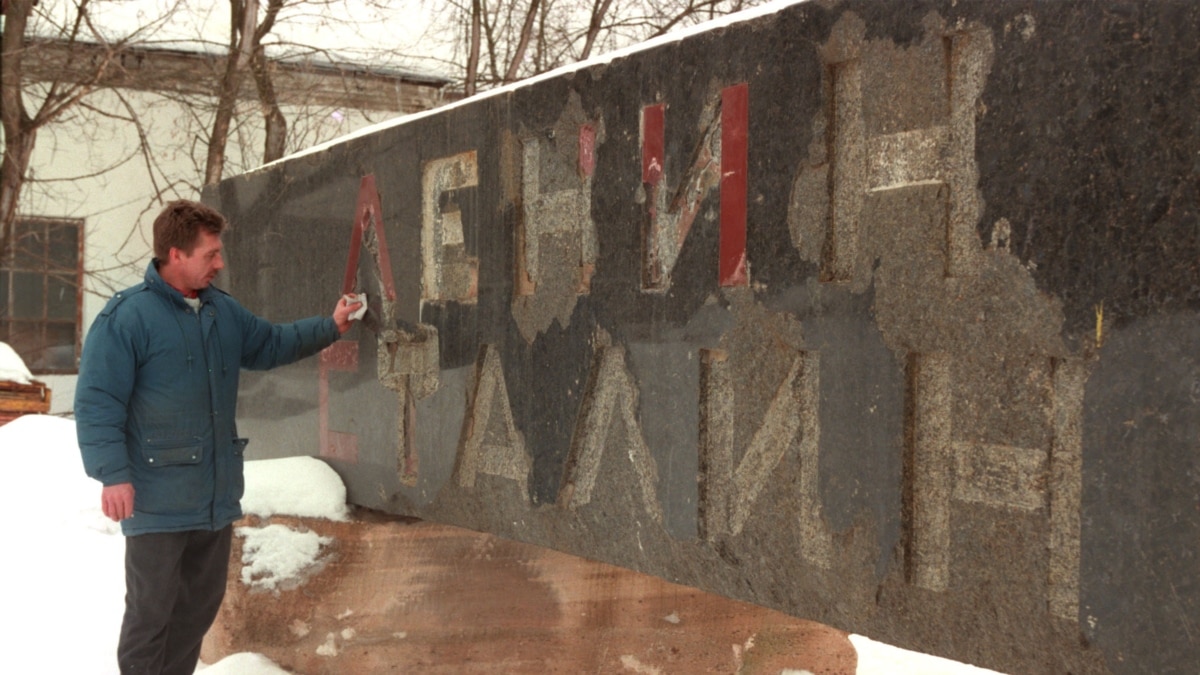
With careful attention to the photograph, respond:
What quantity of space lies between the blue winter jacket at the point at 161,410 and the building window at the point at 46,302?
28.0 ft

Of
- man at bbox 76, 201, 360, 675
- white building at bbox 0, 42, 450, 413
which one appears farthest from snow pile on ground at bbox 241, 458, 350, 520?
white building at bbox 0, 42, 450, 413

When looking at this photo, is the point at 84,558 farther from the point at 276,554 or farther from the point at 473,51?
the point at 473,51

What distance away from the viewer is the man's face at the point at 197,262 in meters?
3.41

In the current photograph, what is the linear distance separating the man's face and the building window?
27.9 feet

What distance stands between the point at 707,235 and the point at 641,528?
0.68 m

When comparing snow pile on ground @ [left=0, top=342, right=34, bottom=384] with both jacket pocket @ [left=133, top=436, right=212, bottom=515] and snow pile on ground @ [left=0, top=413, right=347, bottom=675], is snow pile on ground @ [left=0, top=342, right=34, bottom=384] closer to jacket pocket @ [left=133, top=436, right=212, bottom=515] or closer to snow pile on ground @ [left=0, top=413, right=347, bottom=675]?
snow pile on ground @ [left=0, top=413, right=347, bottom=675]

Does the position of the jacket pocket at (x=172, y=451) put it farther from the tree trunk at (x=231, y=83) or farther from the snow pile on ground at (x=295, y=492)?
the tree trunk at (x=231, y=83)

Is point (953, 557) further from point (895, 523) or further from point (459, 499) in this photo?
point (459, 499)

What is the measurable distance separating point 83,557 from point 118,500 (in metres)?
2.40

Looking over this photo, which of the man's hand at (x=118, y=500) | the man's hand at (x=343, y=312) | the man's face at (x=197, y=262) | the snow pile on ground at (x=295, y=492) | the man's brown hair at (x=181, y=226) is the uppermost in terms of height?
the man's brown hair at (x=181, y=226)

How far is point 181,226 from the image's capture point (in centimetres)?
337

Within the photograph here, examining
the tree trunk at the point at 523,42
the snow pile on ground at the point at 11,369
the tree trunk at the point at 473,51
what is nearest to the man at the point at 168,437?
the snow pile on ground at the point at 11,369

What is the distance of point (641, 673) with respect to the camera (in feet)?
14.6

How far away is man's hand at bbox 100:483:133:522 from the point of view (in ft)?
10.4
